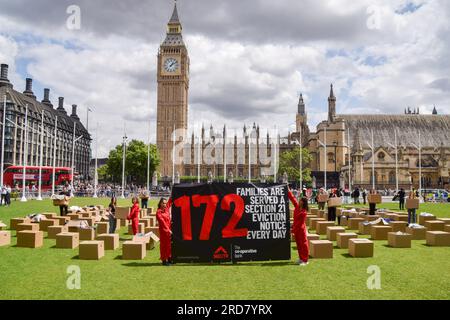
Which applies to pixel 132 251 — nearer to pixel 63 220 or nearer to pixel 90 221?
pixel 90 221

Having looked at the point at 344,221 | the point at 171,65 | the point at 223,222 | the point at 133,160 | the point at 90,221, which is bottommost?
the point at 344,221

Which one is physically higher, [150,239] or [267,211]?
[267,211]

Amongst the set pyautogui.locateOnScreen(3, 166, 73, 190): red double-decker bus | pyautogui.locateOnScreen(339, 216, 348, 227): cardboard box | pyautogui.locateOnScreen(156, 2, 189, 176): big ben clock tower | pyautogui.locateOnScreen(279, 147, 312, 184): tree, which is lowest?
pyautogui.locateOnScreen(339, 216, 348, 227): cardboard box

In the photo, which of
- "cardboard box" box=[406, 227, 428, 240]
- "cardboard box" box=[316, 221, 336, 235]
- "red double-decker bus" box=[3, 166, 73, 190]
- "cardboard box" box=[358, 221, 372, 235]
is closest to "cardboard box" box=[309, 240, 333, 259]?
Answer: "cardboard box" box=[316, 221, 336, 235]

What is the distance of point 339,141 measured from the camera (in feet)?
251

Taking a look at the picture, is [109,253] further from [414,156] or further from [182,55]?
[182,55]

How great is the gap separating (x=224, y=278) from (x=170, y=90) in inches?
3797

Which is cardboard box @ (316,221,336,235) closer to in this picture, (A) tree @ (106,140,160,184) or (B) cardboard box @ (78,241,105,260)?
(B) cardboard box @ (78,241,105,260)

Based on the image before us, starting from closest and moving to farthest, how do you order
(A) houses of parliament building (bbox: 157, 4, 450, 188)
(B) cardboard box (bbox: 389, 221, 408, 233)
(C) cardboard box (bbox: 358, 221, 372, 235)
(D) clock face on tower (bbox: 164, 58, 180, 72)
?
(B) cardboard box (bbox: 389, 221, 408, 233) → (C) cardboard box (bbox: 358, 221, 372, 235) → (A) houses of parliament building (bbox: 157, 4, 450, 188) → (D) clock face on tower (bbox: 164, 58, 180, 72)

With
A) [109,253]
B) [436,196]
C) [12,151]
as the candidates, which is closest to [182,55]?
[12,151]

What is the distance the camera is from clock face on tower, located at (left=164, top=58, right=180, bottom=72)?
10056 cm

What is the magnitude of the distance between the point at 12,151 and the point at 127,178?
2530 cm

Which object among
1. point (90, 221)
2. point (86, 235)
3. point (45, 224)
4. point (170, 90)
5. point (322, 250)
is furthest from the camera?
point (170, 90)

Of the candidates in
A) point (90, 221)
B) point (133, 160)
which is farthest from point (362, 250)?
point (133, 160)
